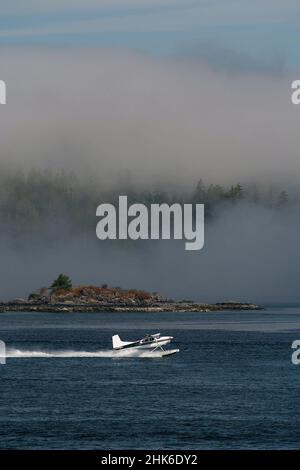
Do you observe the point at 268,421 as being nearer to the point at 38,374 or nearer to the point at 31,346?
the point at 38,374

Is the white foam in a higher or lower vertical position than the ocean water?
higher

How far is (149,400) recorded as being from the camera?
100688mm

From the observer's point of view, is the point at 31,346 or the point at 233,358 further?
the point at 31,346

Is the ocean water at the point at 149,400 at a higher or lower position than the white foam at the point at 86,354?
lower

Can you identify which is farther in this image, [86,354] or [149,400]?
[86,354]

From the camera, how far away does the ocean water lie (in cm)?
8038

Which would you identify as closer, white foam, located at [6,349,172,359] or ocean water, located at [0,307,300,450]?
ocean water, located at [0,307,300,450]

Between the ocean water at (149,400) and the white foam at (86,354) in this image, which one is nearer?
the ocean water at (149,400)

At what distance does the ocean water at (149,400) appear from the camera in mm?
80375

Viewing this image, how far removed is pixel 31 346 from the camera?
16850 centimetres

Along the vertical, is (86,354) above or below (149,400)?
above
